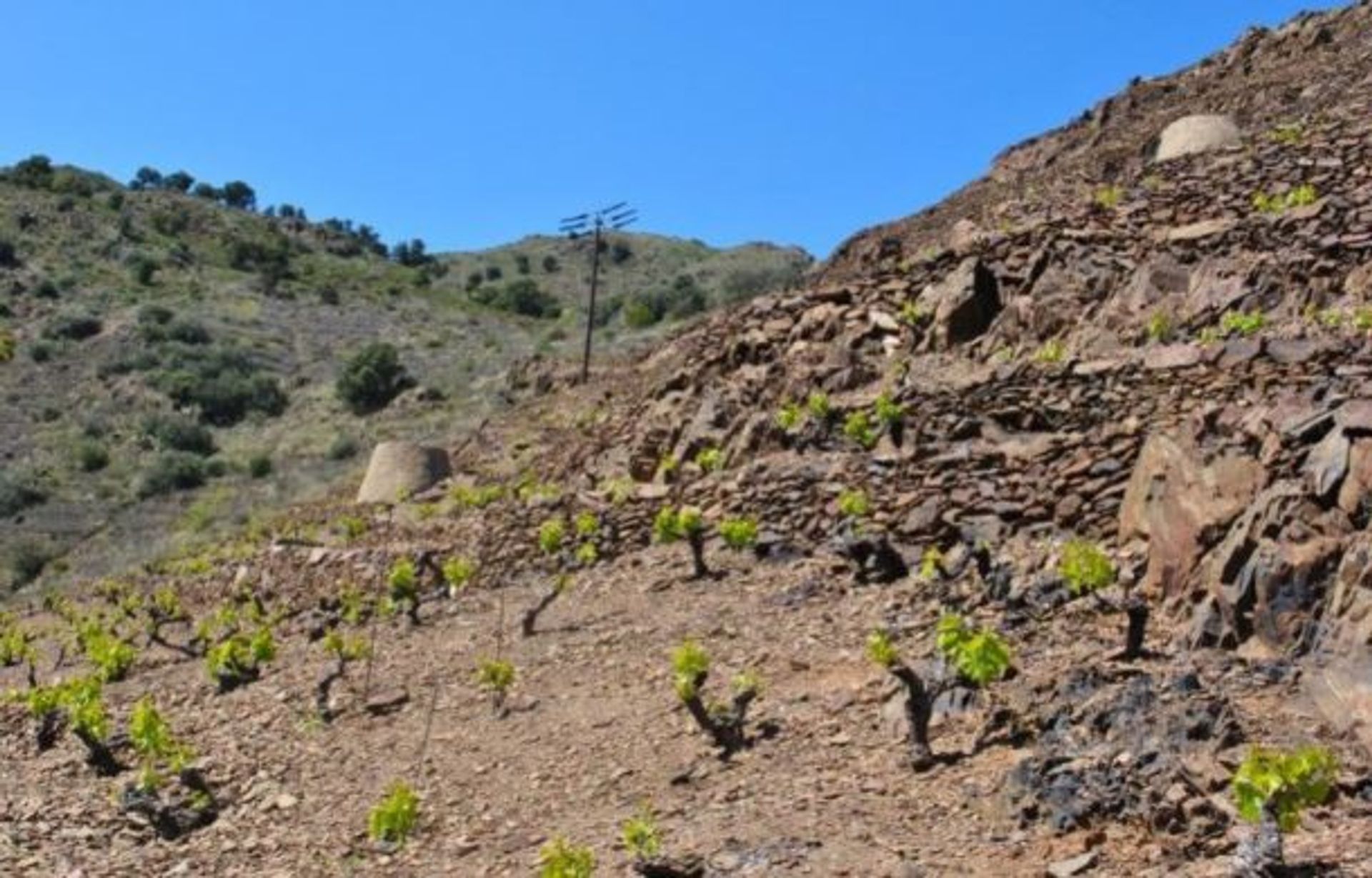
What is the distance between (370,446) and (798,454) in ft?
68.9

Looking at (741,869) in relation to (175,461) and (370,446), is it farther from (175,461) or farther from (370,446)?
(175,461)

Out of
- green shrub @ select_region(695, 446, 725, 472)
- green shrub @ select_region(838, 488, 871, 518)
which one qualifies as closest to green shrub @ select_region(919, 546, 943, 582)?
green shrub @ select_region(838, 488, 871, 518)

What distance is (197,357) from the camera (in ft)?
151

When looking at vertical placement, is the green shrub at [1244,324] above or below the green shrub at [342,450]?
above

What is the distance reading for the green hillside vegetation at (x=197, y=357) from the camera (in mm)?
33375

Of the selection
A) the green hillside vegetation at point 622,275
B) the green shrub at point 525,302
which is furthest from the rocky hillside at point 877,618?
the green shrub at point 525,302

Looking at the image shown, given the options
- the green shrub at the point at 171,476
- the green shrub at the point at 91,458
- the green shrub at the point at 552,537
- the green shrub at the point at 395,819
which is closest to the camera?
the green shrub at the point at 395,819

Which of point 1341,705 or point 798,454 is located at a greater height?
point 798,454

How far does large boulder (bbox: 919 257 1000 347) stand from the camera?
55.5 feet

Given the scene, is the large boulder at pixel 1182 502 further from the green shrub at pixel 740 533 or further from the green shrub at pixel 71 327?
the green shrub at pixel 71 327

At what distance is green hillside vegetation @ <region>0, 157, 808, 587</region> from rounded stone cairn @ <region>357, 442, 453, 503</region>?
532 cm

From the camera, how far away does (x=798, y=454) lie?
606 inches

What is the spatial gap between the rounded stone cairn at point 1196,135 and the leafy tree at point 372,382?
23829 millimetres

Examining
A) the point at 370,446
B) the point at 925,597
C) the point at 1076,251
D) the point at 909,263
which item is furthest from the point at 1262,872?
the point at 370,446
